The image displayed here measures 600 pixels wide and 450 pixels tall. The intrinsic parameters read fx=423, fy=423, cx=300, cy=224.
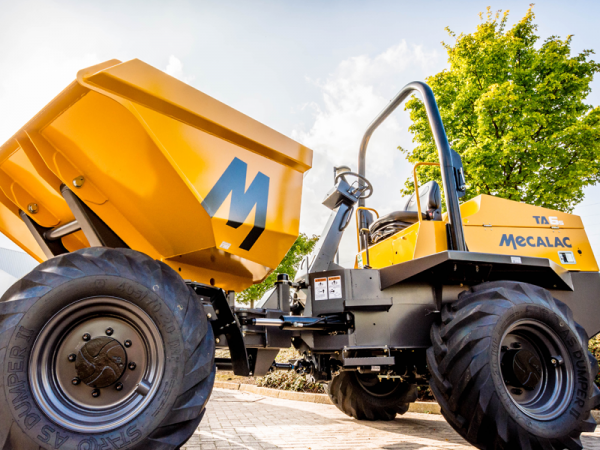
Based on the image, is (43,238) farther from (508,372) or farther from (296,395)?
(296,395)

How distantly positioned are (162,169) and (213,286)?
93 cm

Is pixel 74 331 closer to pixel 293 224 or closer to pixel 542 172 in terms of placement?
pixel 293 224

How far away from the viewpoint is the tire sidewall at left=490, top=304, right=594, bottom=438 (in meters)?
2.99

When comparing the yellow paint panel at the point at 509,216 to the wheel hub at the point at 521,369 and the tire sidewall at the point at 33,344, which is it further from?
the tire sidewall at the point at 33,344

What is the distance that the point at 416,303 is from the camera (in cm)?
381

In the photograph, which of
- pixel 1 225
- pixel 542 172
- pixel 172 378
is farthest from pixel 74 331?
pixel 542 172

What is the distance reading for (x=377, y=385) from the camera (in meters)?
5.25

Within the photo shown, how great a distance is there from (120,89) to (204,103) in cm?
59

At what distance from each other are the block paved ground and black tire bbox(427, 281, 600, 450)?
0.90 meters

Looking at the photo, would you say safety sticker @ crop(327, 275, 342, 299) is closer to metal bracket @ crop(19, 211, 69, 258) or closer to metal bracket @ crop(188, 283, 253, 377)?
metal bracket @ crop(188, 283, 253, 377)

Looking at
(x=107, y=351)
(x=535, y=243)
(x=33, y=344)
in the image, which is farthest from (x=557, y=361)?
(x=33, y=344)

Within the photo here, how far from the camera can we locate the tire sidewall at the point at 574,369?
2.99 metres

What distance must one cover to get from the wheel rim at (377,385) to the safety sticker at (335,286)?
6.40 ft

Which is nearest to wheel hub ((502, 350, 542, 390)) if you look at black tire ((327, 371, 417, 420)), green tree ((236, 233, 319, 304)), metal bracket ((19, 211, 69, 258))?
black tire ((327, 371, 417, 420))
